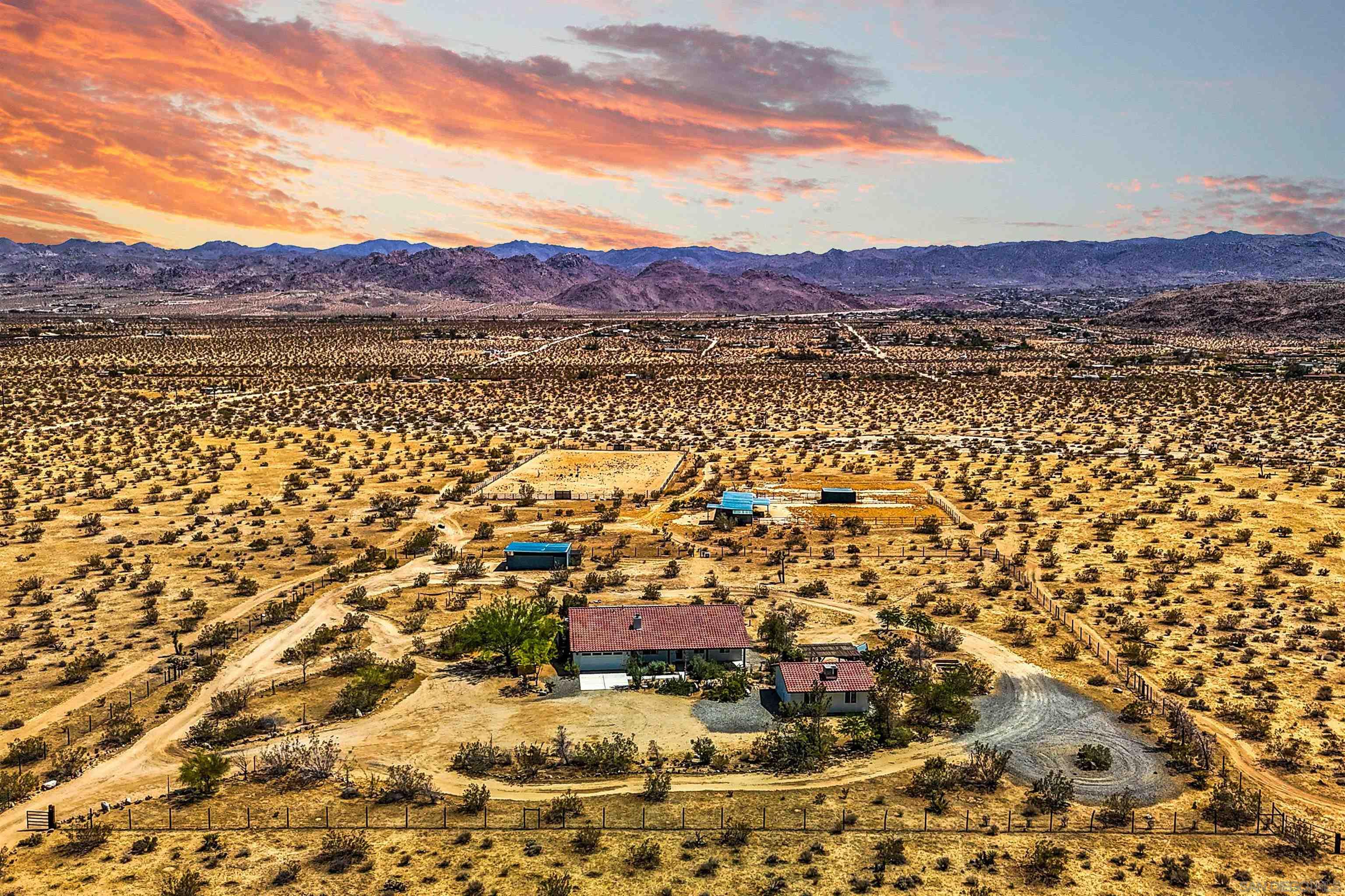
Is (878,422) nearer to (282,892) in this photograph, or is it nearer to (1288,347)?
(282,892)

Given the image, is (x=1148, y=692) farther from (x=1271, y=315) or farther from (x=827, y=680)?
(x=1271, y=315)

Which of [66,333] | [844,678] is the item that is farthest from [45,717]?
[66,333]

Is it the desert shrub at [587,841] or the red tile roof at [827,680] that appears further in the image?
the red tile roof at [827,680]

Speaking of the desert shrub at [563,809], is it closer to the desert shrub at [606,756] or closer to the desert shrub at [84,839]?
the desert shrub at [606,756]

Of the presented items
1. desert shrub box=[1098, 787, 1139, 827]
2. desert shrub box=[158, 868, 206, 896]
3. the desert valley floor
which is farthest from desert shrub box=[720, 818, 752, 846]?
desert shrub box=[158, 868, 206, 896]

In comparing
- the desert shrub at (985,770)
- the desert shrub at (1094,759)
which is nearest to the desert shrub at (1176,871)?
the desert shrub at (1094,759)

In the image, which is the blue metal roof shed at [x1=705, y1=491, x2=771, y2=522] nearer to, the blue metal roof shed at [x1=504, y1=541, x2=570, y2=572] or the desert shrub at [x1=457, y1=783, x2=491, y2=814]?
the blue metal roof shed at [x1=504, y1=541, x2=570, y2=572]
